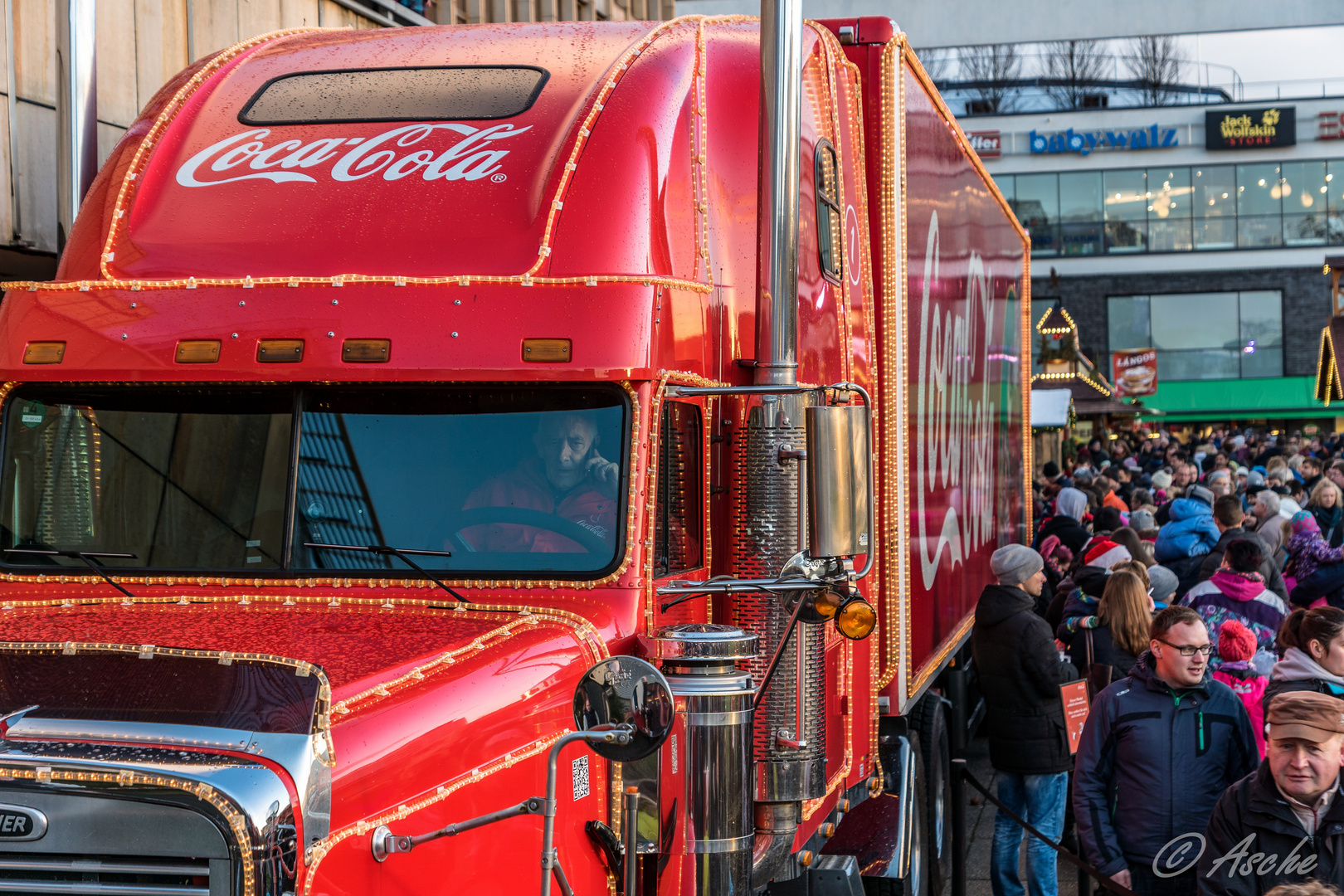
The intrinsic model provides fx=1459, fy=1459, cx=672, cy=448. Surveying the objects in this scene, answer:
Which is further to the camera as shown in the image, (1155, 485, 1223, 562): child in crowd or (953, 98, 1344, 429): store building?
(953, 98, 1344, 429): store building

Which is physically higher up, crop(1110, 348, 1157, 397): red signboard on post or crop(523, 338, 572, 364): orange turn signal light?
crop(1110, 348, 1157, 397): red signboard on post

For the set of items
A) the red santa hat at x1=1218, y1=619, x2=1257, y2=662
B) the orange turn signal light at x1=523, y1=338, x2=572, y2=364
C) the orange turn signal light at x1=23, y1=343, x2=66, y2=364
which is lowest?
the red santa hat at x1=1218, y1=619, x2=1257, y2=662

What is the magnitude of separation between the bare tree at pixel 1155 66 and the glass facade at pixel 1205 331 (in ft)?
59.3

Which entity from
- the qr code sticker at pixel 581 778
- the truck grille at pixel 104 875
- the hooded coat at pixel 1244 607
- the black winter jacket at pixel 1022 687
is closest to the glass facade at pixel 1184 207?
the hooded coat at pixel 1244 607

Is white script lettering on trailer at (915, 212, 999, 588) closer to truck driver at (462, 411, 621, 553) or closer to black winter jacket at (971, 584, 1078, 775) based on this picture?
black winter jacket at (971, 584, 1078, 775)

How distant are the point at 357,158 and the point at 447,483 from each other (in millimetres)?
1253

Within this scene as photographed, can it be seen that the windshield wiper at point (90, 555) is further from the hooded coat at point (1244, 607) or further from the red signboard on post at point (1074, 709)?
the hooded coat at point (1244, 607)

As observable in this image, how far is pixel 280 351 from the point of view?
4.30 m

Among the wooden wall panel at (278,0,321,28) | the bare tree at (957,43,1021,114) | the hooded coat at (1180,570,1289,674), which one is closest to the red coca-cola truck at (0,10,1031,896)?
the hooded coat at (1180,570,1289,674)

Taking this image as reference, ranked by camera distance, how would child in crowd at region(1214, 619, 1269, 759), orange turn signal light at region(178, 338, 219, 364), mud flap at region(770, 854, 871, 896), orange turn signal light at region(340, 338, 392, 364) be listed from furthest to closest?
1. child in crowd at region(1214, 619, 1269, 759)
2. mud flap at region(770, 854, 871, 896)
3. orange turn signal light at region(178, 338, 219, 364)
4. orange turn signal light at region(340, 338, 392, 364)

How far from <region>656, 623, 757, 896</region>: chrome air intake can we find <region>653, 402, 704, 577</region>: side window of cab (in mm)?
427

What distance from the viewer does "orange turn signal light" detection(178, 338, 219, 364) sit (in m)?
4.36

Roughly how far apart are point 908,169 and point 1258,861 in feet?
10.9

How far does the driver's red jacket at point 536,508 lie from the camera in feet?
13.4
